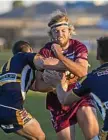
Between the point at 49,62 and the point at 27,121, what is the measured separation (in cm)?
83

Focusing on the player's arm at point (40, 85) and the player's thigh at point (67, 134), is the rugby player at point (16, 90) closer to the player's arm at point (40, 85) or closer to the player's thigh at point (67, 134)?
Result: the player's arm at point (40, 85)

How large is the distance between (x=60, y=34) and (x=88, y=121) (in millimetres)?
1051

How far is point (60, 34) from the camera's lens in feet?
22.2

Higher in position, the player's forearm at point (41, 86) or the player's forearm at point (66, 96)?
the player's forearm at point (66, 96)

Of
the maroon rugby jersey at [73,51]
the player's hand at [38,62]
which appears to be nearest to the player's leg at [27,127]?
the maroon rugby jersey at [73,51]

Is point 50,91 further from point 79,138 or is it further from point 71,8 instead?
point 71,8

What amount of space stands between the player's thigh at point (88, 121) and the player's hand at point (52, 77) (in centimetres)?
58

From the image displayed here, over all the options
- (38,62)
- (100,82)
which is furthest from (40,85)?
(100,82)

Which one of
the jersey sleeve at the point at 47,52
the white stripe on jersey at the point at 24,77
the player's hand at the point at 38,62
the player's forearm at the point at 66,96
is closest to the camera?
the player's forearm at the point at 66,96

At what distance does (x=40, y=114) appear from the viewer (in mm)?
13023

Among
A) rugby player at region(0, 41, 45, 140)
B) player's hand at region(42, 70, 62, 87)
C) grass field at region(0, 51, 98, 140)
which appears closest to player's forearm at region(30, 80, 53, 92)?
rugby player at region(0, 41, 45, 140)

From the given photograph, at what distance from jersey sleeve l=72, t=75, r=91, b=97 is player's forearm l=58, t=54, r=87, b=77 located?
72 cm

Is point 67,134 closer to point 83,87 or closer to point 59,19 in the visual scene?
point 59,19

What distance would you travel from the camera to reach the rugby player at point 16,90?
661 cm
